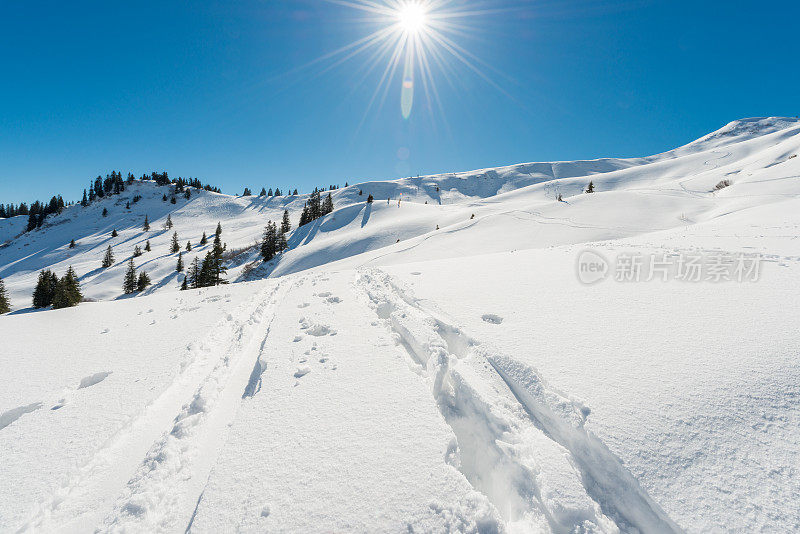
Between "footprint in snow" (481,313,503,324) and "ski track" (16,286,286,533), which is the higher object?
"footprint in snow" (481,313,503,324)

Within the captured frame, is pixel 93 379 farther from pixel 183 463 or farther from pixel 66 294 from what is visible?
pixel 66 294

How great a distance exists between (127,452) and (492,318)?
6.53 metres

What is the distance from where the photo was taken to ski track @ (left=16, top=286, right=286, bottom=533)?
293 cm

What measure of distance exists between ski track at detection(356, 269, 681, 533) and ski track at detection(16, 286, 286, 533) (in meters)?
3.59

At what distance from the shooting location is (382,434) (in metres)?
3.55

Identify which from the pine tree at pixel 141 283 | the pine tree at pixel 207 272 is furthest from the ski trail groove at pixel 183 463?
the pine tree at pixel 141 283

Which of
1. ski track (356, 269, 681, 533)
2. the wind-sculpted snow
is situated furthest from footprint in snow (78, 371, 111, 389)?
the wind-sculpted snow

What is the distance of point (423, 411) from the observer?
12.8ft

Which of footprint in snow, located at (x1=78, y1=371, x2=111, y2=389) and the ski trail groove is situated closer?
the ski trail groove

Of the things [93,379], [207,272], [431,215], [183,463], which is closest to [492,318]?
[183,463]

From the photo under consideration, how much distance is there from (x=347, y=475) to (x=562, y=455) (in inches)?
93.4

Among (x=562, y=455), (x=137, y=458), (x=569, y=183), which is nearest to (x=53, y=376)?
(x=137, y=458)

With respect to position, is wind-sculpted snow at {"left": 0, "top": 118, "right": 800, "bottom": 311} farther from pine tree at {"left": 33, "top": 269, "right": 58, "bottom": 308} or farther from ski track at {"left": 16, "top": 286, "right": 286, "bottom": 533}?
ski track at {"left": 16, "top": 286, "right": 286, "bottom": 533}

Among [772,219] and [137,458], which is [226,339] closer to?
[137,458]
